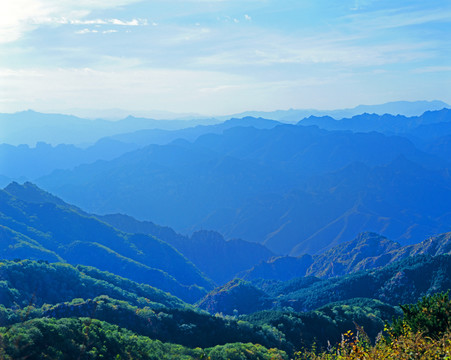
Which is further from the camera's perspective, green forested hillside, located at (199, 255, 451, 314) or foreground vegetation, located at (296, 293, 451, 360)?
green forested hillside, located at (199, 255, 451, 314)

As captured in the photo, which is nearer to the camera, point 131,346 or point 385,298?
point 131,346

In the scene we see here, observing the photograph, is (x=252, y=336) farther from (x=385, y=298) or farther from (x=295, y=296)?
(x=295, y=296)

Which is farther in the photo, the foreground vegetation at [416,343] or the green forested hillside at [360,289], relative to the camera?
the green forested hillside at [360,289]

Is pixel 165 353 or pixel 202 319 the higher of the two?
pixel 165 353

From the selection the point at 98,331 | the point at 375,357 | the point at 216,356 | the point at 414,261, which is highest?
the point at 375,357

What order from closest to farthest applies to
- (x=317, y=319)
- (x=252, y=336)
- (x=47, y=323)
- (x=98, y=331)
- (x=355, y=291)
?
1. (x=47, y=323)
2. (x=98, y=331)
3. (x=252, y=336)
4. (x=317, y=319)
5. (x=355, y=291)

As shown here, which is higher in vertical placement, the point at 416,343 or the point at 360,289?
the point at 416,343

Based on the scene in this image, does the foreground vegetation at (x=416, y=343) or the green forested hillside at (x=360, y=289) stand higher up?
the foreground vegetation at (x=416, y=343)

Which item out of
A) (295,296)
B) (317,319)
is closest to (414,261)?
(295,296)

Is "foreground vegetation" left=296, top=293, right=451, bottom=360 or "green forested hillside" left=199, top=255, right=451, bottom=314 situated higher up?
"foreground vegetation" left=296, top=293, right=451, bottom=360

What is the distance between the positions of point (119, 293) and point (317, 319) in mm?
66098

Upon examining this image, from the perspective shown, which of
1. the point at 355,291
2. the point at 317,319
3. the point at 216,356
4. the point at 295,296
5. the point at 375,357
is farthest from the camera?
the point at 295,296

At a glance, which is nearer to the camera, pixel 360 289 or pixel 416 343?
pixel 416 343

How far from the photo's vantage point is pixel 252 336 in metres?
89.3
